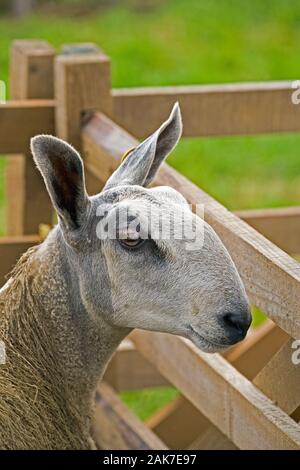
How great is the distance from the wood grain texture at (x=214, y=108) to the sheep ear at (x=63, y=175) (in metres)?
1.43

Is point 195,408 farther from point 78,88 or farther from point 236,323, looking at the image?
point 236,323

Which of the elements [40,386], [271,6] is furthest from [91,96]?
[271,6]

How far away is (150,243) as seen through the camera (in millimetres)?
3246

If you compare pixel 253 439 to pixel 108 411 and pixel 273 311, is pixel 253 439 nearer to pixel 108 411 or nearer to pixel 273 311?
pixel 273 311

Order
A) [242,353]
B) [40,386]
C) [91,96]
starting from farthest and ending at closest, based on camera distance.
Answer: [242,353] < [91,96] < [40,386]

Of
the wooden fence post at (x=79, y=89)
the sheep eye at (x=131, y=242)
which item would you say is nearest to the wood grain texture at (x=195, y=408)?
the wooden fence post at (x=79, y=89)

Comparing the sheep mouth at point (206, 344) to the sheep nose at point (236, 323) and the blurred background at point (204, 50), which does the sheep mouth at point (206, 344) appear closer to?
the sheep nose at point (236, 323)

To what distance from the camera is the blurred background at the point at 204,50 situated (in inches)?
352

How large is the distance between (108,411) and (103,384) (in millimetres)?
211

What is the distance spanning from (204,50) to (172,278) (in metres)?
8.40

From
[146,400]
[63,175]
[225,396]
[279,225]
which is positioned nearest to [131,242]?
[63,175]

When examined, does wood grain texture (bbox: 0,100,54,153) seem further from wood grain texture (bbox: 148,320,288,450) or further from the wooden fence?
wood grain texture (bbox: 148,320,288,450)

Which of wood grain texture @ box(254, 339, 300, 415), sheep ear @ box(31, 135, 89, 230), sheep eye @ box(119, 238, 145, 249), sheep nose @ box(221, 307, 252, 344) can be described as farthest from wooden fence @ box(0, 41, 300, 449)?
sheep ear @ box(31, 135, 89, 230)

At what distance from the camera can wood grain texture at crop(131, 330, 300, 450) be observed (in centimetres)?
344
